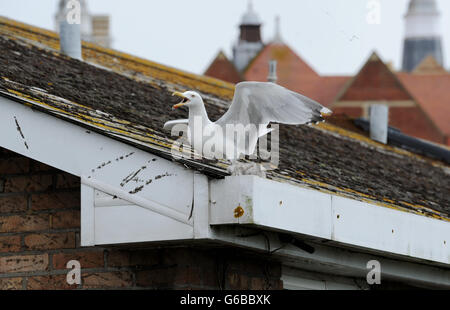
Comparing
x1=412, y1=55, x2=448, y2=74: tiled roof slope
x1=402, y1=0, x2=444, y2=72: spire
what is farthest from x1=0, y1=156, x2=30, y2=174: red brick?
x1=402, y1=0, x2=444, y2=72: spire

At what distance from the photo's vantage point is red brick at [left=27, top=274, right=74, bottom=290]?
24.6 feet

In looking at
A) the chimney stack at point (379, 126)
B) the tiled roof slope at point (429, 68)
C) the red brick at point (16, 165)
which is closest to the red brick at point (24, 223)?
the red brick at point (16, 165)

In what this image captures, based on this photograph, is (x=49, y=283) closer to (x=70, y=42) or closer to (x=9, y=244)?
(x=9, y=244)

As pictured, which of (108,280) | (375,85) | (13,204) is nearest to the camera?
(108,280)

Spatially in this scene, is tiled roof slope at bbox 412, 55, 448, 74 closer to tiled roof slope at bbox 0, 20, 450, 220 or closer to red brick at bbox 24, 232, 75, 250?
tiled roof slope at bbox 0, 20, 450, 220

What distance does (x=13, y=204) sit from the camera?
25.2 ft

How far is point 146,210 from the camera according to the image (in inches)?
274

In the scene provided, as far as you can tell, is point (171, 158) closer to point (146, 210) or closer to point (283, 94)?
point (146, 210)

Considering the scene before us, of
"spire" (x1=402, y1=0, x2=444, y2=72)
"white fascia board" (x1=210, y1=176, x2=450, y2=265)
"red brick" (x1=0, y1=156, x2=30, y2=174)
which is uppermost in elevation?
"spire" (x1=402, y1=0, x2=444, y2=72)

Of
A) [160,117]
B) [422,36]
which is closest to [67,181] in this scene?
[160,117]

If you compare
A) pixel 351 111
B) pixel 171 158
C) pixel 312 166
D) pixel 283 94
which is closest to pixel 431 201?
pixel 312 166

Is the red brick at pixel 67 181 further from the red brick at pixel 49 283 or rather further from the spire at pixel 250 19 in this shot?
the spire at pixel 250 19

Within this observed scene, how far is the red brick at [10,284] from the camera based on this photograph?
296 inches

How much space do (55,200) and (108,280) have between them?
550 millimetres
